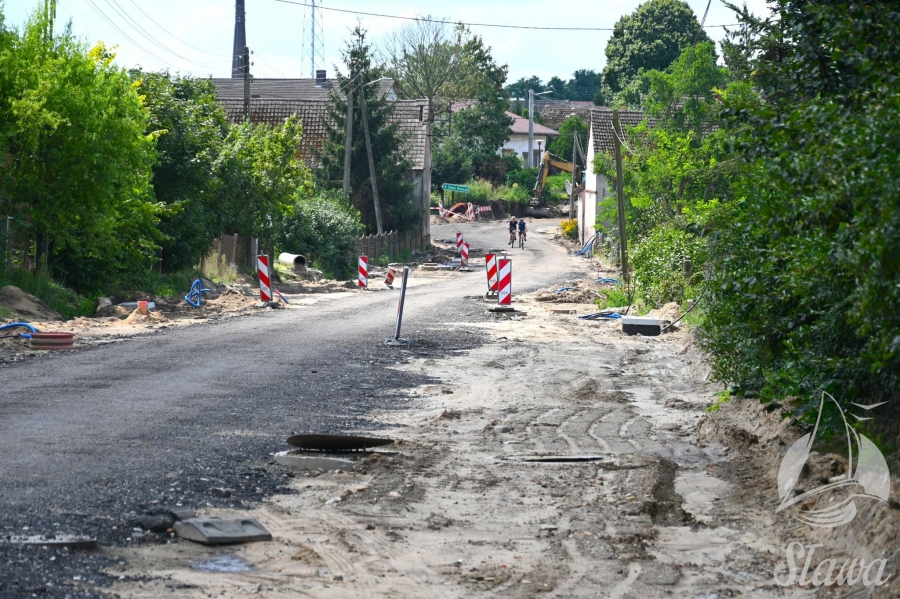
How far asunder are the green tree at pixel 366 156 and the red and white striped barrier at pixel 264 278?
23.1 meters

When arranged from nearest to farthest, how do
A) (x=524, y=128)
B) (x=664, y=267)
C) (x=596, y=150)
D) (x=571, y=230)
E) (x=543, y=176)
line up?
(x=664, y=267) → (x=596, y=150) → (x=571, y=230) → (x=543, y=176) → (x=524, y=128)

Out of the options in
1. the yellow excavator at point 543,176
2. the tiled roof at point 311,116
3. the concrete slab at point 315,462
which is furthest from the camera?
the yellow excavator at point 543,176

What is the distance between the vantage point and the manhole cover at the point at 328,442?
30.4 ft

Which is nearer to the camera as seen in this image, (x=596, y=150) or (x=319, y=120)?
(x=319, y=120)

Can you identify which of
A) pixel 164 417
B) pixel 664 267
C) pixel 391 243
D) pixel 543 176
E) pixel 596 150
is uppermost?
pixel 596 150

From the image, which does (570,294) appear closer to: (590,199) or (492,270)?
(492,270)

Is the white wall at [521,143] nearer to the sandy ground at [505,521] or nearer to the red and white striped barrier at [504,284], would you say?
the red and white striped barrier at [504,284]

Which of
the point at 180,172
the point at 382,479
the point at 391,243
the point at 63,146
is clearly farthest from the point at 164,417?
the point at 391,243

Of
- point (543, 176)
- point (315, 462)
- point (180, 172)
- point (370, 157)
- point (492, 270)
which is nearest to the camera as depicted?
A: point (315, 462)

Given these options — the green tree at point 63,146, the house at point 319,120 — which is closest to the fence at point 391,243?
the house at point 319,120

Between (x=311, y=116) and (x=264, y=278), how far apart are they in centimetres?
3311

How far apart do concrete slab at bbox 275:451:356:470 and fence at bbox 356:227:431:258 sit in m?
32.8

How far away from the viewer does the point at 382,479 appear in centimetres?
823

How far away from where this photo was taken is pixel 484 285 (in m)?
35.3
